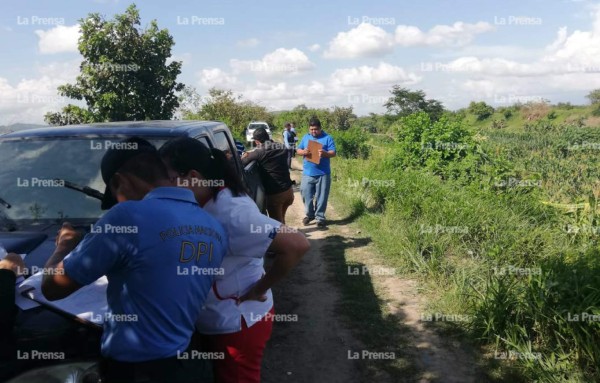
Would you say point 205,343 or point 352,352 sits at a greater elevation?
point 205,343

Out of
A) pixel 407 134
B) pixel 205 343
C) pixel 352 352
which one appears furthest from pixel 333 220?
pixel 205 343

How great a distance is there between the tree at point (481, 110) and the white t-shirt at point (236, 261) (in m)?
55.4

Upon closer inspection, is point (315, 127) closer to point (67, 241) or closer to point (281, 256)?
point (281, 256)

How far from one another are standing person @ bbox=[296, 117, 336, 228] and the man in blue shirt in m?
6.44

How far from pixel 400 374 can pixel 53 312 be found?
2762 mm

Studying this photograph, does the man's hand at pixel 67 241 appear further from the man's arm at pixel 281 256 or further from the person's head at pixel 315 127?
the person's head at pixel 315 127

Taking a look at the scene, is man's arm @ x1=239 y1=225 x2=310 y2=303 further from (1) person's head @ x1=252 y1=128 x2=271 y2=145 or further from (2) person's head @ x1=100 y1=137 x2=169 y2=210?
(1) person's head @ x1=252 y1=128 x2=271 y2=145

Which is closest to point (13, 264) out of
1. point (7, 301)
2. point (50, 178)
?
point (7, 301)

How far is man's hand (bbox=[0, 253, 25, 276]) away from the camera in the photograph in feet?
6.53

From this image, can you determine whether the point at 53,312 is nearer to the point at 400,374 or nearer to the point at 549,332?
the point at 400,374

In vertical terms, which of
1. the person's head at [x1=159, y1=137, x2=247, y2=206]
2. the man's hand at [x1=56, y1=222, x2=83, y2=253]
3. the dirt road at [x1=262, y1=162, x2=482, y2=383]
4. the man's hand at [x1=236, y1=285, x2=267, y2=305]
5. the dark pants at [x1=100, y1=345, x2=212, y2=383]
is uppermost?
the person's head at [x1=159, y1=137, x2=247, y2=206]

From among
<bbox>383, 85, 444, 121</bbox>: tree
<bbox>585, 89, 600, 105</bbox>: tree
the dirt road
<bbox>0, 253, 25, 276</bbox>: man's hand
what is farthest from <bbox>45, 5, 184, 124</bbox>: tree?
<bbox>585, 89, 600, 105</bbox>: tree

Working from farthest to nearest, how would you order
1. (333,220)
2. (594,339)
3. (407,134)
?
1. (407,134)
2. (333,220)
3. (594,339)

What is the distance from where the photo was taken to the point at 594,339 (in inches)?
134
